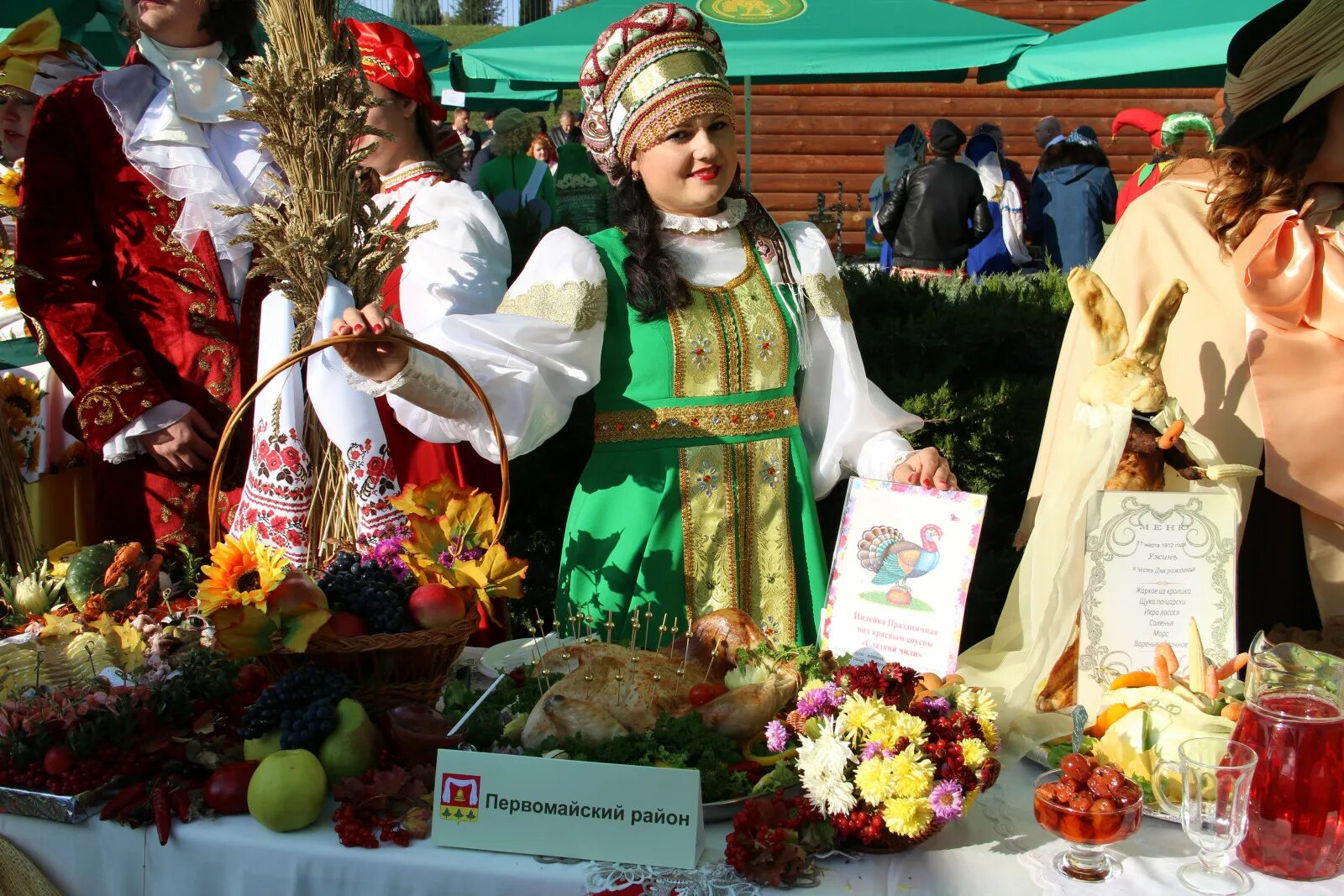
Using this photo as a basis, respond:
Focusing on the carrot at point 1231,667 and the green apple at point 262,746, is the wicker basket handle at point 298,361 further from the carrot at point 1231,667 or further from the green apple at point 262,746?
the carrot at point 1231,667

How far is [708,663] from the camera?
1.86 meters

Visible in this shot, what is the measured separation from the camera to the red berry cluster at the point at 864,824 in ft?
4.62

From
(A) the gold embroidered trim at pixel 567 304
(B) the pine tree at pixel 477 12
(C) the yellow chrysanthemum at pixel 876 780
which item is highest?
(B) the pine tree at pixel 477 12

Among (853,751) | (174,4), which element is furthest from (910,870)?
(174,4)

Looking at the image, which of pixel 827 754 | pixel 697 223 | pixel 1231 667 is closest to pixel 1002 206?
pixel 697 223

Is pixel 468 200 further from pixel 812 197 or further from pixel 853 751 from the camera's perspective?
pixel 812 197

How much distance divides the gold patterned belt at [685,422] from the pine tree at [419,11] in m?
36.7

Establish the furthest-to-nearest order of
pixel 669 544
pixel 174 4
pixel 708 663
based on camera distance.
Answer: pixel 174 4
pixel 669 544
pixel 708 663

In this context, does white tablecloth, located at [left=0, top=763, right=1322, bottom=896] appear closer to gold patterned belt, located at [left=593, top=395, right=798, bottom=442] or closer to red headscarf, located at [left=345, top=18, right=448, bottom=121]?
gold patterned belt, located at [left=593, top=395, right=798, bottom=442]

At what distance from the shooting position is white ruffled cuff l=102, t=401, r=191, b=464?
249 centimetres

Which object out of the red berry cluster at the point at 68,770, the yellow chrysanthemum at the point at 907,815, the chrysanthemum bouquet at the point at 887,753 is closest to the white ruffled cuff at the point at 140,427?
the red berry cluster at the point at 68,770

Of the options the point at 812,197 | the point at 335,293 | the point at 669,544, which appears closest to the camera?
the point at 335,293

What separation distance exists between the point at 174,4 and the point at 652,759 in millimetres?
2003

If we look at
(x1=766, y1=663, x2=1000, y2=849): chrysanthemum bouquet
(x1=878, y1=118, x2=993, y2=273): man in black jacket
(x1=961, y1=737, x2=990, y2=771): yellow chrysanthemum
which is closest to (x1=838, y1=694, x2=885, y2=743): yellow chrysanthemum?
(x1=766, y1=663, x2=1000, y2=849): chrysanthemum bouquet
